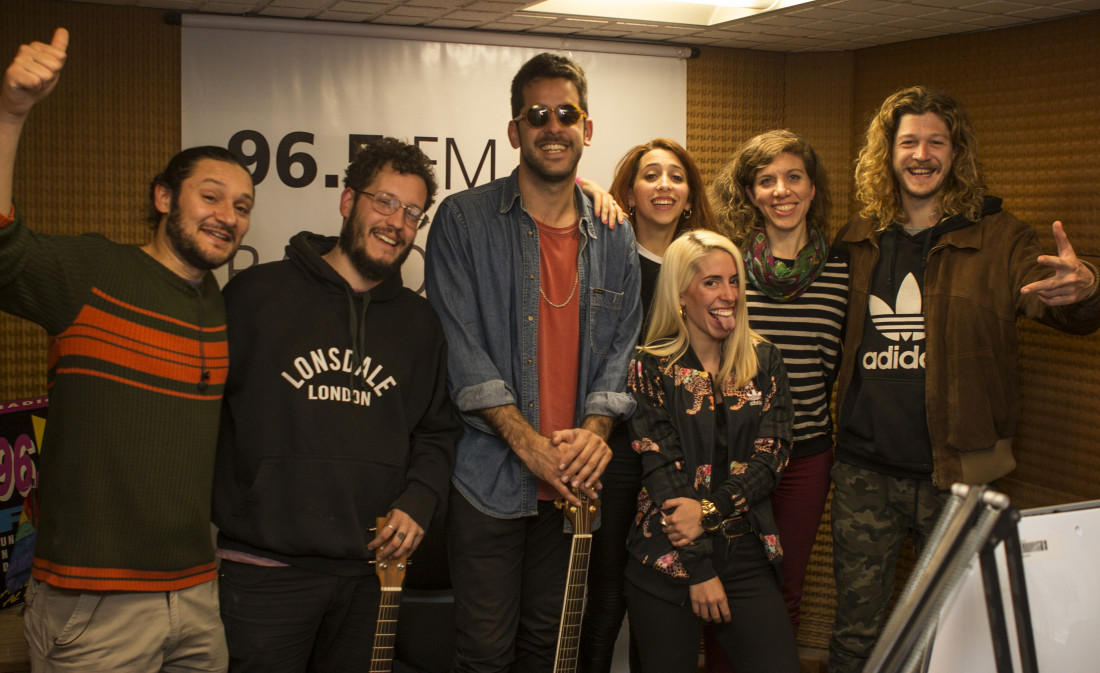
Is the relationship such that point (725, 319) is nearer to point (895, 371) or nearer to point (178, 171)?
point (895, 371)

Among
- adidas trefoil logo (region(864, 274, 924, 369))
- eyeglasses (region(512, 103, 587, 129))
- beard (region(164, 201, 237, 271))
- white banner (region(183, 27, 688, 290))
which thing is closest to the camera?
beard (region(164, 201, 237, 271))

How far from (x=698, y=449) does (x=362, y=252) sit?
3.32 feet

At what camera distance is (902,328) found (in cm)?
290

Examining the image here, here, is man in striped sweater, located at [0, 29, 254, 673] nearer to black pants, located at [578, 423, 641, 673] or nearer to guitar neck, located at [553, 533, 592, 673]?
guitar neck, located at [553, 533, 592, 673]

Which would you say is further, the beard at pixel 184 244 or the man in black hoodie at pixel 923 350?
the man in black hoodie at pixel 923 350

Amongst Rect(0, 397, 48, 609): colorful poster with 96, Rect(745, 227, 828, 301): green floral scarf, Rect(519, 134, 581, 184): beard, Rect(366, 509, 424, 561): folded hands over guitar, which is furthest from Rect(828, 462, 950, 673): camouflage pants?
Rect(0, 397, 48, 609): colorful poster with 96

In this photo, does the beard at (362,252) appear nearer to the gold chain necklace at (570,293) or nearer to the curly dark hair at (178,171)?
the curly dark hair at (178,171)

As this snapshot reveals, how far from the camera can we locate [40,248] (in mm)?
1981

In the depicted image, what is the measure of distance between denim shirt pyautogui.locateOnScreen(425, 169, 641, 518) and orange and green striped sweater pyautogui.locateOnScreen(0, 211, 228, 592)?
703mm

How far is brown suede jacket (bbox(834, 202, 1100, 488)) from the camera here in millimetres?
2775

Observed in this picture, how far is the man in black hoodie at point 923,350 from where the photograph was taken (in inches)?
110

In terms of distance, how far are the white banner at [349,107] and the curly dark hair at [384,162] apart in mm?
1202

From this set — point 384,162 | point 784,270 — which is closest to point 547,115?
point 384,162

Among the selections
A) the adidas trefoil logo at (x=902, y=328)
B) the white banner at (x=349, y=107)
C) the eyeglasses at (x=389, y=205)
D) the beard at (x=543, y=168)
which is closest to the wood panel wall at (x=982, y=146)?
the white banner at (x=349, y=107)
